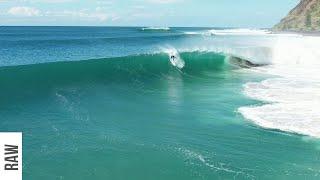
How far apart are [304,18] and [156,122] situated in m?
104

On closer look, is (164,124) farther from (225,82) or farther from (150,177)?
(225,82)

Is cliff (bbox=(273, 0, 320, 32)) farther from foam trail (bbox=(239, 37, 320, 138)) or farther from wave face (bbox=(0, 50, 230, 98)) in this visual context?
wave face (bbox=(0, 50, 230, 98))

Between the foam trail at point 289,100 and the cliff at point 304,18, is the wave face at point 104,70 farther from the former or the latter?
the cliff at point 304,18

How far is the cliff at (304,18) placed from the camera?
106625mm

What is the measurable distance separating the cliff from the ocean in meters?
82.8

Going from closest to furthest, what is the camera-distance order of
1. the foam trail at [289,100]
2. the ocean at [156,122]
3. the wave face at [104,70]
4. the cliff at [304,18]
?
the ocean at [156,122], the foam trail at [289,100], the wave face at [104,70], the cliff at [304,18]

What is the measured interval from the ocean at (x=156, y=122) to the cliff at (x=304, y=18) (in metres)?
82.8

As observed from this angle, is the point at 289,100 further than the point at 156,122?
Yes

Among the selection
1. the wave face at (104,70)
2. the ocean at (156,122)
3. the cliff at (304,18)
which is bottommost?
the ocean at (156,122)

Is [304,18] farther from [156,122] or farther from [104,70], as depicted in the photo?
[156,122]

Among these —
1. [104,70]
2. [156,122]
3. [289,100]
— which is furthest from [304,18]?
[156,122]

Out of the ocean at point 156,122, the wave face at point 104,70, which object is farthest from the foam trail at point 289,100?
the wave face at point 104,70

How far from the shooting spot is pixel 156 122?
16375 mm

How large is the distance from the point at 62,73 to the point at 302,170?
16148 millimetres
